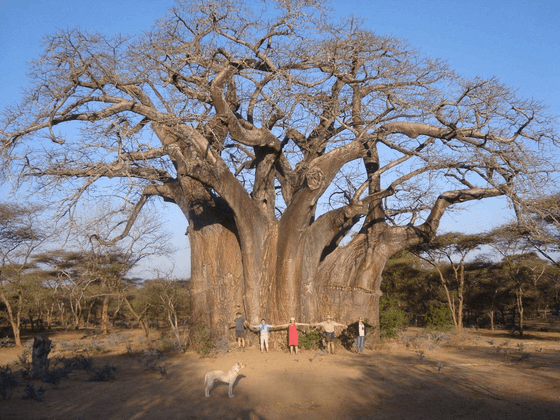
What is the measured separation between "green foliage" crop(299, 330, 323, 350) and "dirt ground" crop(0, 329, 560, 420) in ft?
1.63

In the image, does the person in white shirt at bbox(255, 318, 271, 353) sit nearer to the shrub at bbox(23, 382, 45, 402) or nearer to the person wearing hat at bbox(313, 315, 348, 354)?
the person wearing hat at bbox(313, 315, 348, 354)

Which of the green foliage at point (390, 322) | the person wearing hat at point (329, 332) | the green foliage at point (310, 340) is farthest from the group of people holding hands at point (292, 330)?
the green foliage at point (390, 322)

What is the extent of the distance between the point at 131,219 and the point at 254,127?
12.1 feet

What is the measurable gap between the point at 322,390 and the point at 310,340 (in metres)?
3.25

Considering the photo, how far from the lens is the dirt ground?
5473mm

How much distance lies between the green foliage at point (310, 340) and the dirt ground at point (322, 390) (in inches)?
19.6

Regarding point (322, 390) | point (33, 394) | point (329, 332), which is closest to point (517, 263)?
point (329, 332)

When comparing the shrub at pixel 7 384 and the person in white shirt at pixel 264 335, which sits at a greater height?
the person in white shirt at pixel 264 335

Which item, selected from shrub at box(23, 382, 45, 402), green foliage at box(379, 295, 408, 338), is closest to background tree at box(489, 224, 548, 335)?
green foliage at box(379, 295, 408, 338)

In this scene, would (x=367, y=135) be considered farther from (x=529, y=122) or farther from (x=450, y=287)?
(x=450, y=287)

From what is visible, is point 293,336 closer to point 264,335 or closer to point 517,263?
point 264,335

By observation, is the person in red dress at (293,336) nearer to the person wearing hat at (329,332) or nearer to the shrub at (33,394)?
the person wearing hat at (329,332)

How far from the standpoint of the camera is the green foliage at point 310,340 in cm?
955

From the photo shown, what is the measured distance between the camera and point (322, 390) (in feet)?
20.9
